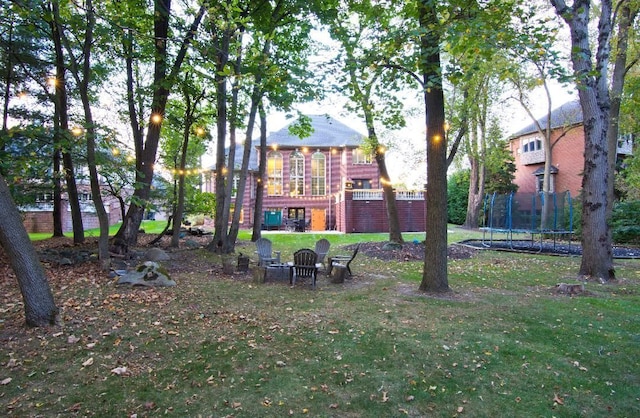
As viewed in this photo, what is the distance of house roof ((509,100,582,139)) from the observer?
26030 mm

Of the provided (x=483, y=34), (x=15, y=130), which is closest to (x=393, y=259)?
(x=483, y=34)

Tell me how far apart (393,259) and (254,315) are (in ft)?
26.7

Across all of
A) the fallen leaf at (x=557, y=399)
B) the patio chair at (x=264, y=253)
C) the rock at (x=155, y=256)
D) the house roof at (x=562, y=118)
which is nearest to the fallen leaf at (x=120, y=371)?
the fallen leaf at (x=557, y=399)

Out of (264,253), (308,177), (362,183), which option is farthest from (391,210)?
(308,177)

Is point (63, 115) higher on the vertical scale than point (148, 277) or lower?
higher

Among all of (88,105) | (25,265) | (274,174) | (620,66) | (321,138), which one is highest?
(321,138)

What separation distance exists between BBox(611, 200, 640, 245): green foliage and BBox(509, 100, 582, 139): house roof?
30.9 ft

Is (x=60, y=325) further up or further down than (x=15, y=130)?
further down

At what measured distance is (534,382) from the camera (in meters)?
3.96

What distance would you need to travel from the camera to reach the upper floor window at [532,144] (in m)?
35.4

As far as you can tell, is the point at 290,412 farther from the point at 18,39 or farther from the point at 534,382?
the point at 18,39

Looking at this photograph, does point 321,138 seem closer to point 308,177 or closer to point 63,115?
point 308,177

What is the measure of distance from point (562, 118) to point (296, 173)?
23.3 meters

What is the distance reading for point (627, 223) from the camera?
1775cm
